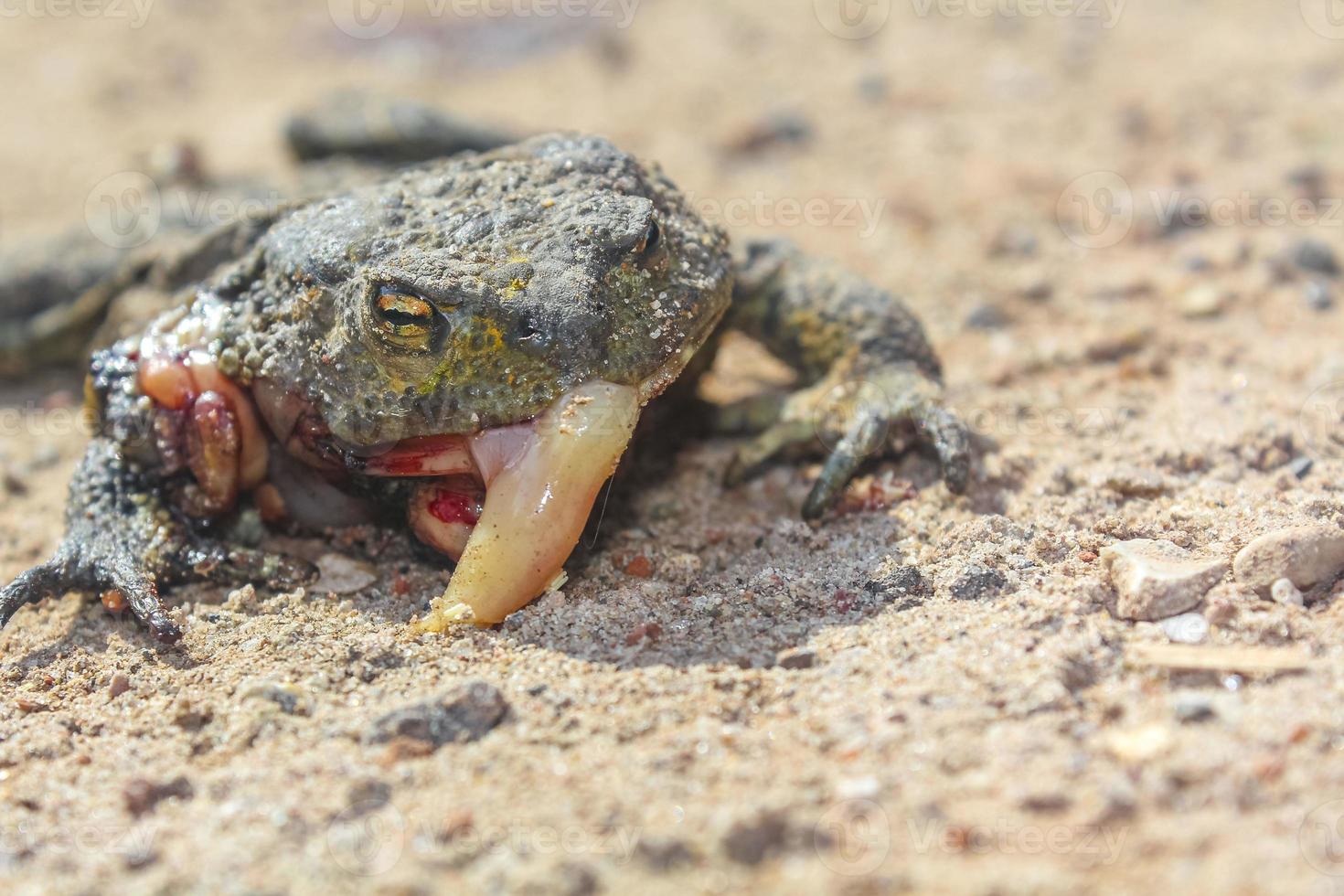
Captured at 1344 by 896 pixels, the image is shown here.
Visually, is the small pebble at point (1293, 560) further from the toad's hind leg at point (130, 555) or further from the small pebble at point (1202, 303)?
the toad's hind leg at point (130, 555)

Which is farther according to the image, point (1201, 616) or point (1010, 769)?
point (1201, 616)

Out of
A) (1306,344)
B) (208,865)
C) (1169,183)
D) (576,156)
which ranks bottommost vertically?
(208,865)

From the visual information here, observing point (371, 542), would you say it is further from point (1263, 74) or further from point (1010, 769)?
point (1263, 74)

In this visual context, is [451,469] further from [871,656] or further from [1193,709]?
[1193,709]

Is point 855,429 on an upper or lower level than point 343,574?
upper

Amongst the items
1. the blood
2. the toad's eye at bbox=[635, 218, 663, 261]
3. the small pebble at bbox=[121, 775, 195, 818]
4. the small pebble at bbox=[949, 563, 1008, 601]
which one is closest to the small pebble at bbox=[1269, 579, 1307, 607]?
the small pebble at bbox=[949, 563, 1008, 601]

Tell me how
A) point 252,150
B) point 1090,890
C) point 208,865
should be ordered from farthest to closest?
1. point 252,150
2. point 208,865
3. point 1090,890

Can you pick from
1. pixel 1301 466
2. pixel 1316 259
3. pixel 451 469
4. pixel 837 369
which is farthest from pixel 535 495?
pixel 1316 259

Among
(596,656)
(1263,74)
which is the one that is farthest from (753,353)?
(1263,74)
